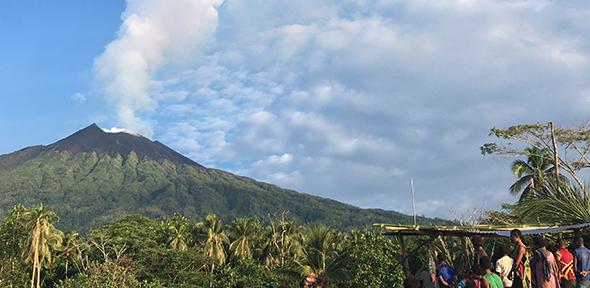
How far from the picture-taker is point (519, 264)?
8.35 m

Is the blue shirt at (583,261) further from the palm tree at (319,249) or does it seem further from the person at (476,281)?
the palm tree at (319,249)

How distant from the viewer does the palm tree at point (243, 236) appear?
4959cm

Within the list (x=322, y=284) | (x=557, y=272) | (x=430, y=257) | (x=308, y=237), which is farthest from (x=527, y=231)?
(x=308, y=237)

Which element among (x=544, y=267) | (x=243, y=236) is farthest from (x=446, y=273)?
(x=243, y=236)

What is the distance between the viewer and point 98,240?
52.2 metres

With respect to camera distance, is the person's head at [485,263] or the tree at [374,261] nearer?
the person's head at [485,263]

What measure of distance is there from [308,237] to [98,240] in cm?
2202

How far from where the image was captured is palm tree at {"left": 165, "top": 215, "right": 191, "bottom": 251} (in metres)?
46.3

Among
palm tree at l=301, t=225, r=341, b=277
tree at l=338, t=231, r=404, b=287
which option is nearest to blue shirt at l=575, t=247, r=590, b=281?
tree at l=338, t=231, r=404, b=287

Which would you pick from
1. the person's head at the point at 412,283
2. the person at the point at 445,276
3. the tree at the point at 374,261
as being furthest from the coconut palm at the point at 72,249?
the person's head at the point at 412,283

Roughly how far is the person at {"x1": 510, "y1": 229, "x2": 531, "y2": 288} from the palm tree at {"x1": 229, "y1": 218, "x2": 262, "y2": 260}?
1635 inches

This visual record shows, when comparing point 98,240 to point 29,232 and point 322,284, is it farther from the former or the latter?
point 322,284

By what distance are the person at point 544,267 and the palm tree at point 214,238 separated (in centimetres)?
4007

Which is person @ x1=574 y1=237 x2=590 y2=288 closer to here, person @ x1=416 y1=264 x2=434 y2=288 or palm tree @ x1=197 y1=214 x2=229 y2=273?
person @ x1=416 y1=264 x2=434 y2=288
